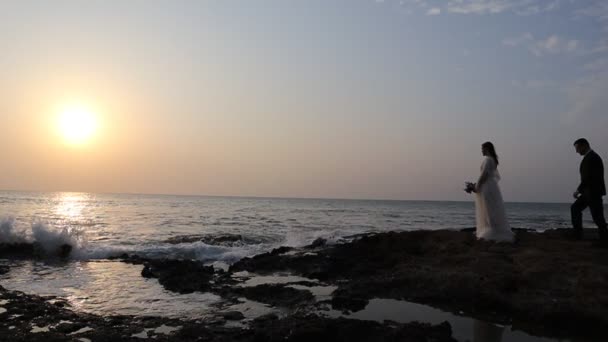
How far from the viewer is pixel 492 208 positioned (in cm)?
1034

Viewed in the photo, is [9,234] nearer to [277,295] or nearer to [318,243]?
[318,243]

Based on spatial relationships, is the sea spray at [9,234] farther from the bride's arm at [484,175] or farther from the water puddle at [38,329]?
the bride's arm at [484,175]

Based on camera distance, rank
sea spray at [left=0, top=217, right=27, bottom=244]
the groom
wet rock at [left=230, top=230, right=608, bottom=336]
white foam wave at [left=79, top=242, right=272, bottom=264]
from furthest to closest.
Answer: sea spray at [left=0, top=217, right=27, bottom=244], white foam wave at [left=79, top=242, right=272, bottom=264], the groom, wet rock at [left=230, top=230, right=608, bottom=336]

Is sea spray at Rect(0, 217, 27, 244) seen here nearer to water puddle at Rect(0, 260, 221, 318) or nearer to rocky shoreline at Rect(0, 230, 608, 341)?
water puddle at Rect(0, 260, 221, 318)

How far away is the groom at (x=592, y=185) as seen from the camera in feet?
31.5

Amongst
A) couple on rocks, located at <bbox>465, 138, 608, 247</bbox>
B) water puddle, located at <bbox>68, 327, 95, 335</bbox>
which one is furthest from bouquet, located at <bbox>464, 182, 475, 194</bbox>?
water puddle, located at <bbox>68, 327, 95, 335</bbox>

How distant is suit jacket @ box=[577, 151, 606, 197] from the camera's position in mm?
9930

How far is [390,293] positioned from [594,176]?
608 cm

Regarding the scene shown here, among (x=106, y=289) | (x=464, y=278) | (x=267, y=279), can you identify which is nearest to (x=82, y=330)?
(x=106, y=289)

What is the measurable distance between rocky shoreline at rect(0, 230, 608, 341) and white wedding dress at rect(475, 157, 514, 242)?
0.41m

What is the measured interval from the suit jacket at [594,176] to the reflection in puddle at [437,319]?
5977 millimetres

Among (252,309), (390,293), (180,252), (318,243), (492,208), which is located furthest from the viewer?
(318,243)

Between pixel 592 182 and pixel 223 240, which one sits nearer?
pixel 592 182

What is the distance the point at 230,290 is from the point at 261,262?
298cm
